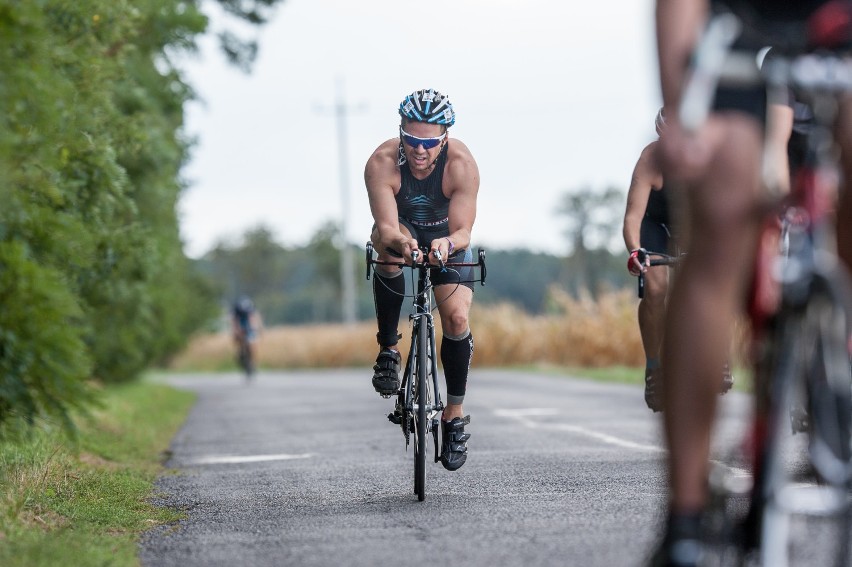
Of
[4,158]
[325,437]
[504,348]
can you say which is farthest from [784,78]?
[504,348]

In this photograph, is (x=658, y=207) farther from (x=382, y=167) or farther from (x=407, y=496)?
(x=407, y=496)

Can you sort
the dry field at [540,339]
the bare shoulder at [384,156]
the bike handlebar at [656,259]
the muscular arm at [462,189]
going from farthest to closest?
the dry field at [540,339]
the bike handlebar at [656,259]
the bare shoulder at [384,156]
the muscular arm at [462,189]

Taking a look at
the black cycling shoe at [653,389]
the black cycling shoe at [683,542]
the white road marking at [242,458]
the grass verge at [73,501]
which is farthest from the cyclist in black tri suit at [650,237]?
the black cycling shoe at [683,542]

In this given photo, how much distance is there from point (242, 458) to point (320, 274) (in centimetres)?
9101

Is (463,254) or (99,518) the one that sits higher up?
(463,254)

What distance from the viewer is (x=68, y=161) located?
22.4 feet

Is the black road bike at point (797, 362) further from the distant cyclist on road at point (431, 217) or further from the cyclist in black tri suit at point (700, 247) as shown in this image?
the distant cyclist on road at point (431, 217)

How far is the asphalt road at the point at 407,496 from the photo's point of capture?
16.1 ft

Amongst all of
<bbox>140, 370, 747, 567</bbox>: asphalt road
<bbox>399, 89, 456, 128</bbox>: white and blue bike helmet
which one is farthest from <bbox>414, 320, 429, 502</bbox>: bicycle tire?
<bbox>399, 89, 456, 128</bbox>: white and blue bike helmet

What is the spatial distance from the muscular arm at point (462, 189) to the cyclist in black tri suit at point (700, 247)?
12.4 ft

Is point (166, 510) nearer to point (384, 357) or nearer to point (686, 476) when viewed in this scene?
point (384, 357)

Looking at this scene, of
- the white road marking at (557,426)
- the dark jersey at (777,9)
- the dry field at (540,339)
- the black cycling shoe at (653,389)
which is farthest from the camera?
the dry field at (540,339)

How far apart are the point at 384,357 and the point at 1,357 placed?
3.00m

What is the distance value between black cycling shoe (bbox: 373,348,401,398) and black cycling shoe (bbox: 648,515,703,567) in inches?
170
